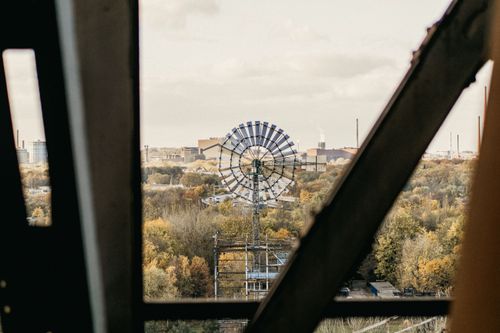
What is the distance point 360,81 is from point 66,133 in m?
38.9

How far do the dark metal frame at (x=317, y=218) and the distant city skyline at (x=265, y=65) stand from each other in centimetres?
3164

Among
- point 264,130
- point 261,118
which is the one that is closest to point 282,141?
point 264,130

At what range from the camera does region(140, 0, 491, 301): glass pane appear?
32.3 meters

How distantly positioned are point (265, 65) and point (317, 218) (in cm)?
4227

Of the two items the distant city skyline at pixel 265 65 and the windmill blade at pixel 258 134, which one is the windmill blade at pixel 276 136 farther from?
the distant city skyline at pixel 265 65

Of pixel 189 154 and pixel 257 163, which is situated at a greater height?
pixel 257 163

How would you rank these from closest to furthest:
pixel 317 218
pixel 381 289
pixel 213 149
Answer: pixel 317 218, pixel 213 149, pixel 381 289

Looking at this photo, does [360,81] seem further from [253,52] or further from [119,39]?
[119,39]

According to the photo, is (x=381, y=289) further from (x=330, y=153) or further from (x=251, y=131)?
(x=251, y=131)

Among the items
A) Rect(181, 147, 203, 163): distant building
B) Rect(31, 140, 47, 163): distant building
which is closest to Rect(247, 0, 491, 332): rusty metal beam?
Rect(31, 140, 47, 163): distant building

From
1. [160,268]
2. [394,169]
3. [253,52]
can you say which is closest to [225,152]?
[394,169]

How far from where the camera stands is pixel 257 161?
56.7 feet

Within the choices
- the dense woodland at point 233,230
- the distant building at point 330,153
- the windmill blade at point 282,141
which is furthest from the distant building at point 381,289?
the windmill blade at point 282,141

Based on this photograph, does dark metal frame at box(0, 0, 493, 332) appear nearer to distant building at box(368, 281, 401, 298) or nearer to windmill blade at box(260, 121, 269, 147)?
windmill blade at box(260, 121, 269, 147)
